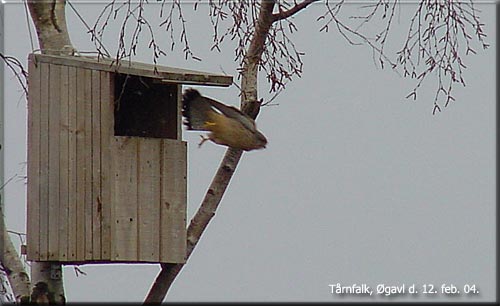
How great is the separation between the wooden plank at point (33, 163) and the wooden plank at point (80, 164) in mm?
163

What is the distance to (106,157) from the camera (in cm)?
430

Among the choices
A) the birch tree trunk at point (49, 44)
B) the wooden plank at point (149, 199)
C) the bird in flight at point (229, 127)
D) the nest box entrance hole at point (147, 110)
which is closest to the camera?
the bird in flight at point (229, 127)

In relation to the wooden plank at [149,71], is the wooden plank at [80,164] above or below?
below

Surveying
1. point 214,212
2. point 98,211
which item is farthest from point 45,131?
point 214,212

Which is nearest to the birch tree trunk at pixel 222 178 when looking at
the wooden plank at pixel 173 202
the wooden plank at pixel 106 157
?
the wooden plank at pixel 173 202

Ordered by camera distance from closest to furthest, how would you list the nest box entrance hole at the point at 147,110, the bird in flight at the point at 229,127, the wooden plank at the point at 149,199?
1. the bird in flight at the point at 229,127
2. the wooden plank at the point at 149,199
3. the nest box entrance hole at the point at 147,110

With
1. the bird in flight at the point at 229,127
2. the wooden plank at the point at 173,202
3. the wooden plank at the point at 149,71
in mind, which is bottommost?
the wooden plank at the point at 173,202

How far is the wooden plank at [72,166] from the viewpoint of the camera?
4273 mm

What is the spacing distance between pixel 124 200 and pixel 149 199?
13cm

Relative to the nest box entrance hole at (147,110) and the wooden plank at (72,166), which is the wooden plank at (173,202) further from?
the wooden plank at (72,166)

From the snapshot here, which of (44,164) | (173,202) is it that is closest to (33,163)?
(44,164)

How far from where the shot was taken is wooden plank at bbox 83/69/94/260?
168 inches

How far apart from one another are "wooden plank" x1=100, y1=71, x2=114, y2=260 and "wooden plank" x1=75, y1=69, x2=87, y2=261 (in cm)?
8

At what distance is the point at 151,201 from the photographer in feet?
14.4
